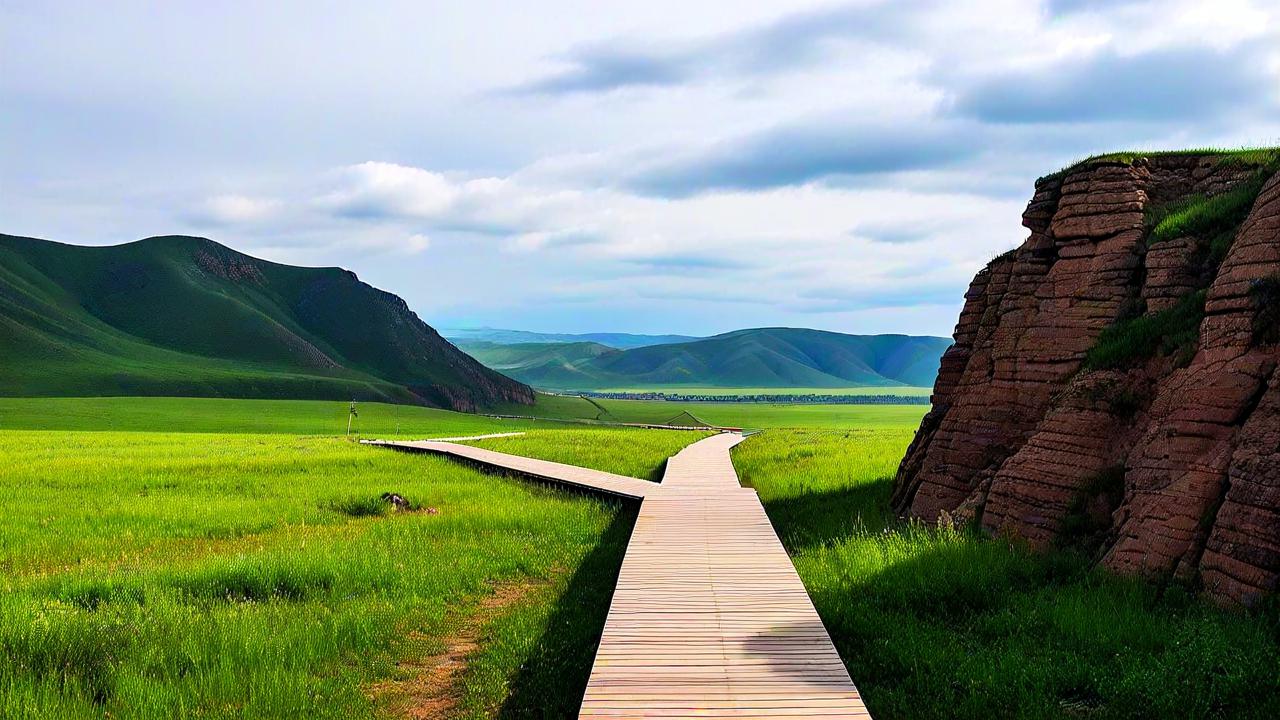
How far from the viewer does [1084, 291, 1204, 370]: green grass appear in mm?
13189

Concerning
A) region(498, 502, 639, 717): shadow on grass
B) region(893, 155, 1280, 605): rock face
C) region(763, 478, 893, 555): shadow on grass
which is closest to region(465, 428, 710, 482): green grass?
region(763, 478, 893, 555): shadow on grass

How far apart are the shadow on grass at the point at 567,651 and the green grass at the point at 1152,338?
9.62 meters

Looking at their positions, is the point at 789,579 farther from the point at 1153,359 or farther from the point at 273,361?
the point at 273,361

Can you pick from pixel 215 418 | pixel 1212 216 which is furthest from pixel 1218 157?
pixel 215 418

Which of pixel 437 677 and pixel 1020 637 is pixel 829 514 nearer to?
pixel 1020 637

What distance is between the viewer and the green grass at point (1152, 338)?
13189 mm

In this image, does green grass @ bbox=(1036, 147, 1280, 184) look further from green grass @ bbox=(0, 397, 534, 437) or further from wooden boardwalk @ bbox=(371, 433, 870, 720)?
green grass @ bbox=(0, 397, 534, 437)

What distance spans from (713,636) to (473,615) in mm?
4870

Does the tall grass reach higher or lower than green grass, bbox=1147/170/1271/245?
lower

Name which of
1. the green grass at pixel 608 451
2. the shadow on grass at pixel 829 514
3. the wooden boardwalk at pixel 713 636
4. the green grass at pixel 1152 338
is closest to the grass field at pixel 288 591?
the wooden boardwalk at pixel 713 636

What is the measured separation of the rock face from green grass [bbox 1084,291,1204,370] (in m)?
0.03

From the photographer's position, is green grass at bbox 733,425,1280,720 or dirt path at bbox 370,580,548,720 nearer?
green grass at bbox 733,425,1280,720

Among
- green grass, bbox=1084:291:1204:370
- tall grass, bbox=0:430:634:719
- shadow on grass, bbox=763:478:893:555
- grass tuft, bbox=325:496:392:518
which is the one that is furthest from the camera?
grass tuft, bbox=325:496:392:518

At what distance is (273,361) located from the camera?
197 meters
